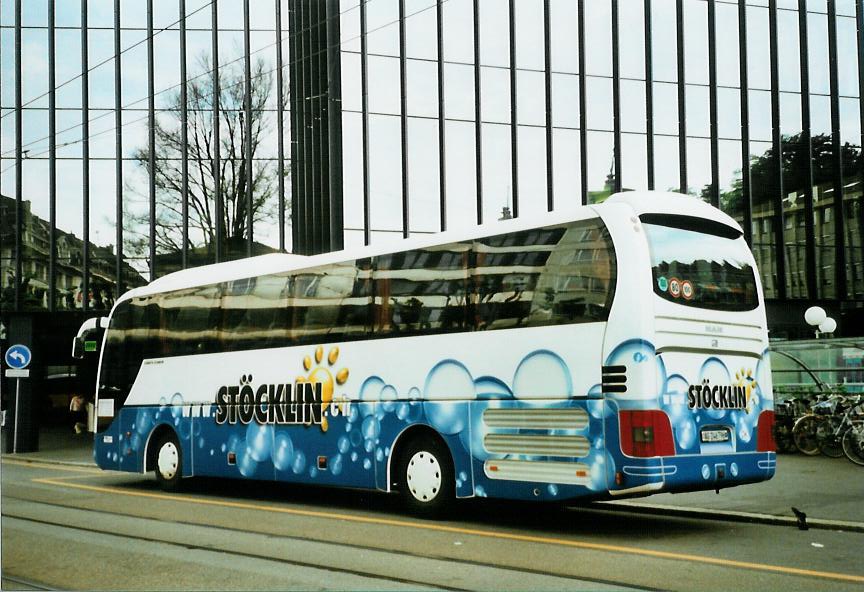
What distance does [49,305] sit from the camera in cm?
3219

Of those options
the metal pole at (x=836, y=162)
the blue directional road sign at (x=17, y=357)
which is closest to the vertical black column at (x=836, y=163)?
the metal pole at (x=836, y=162)

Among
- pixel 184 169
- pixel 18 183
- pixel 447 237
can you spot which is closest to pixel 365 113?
pixel 184 169

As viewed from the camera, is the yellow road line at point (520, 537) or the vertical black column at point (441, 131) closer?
the yellow road line at point (520, 537)

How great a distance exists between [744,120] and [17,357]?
70.4 feet

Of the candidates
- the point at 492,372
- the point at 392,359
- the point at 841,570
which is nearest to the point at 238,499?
the point at 392,359

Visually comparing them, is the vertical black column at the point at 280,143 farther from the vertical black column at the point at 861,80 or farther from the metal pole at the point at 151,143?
the vertical black column at the point at 861,80

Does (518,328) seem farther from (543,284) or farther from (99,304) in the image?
(99,304)

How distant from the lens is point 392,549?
33.0 ft

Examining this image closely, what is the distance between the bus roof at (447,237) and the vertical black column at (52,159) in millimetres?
15164

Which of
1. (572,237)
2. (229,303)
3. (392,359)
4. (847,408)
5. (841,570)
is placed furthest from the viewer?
(847,408)

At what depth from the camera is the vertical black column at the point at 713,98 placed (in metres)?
32.0

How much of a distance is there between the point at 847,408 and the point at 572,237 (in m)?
9.79

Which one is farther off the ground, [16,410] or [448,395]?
[448,395]

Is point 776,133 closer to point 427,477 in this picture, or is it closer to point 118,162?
point 118,162
